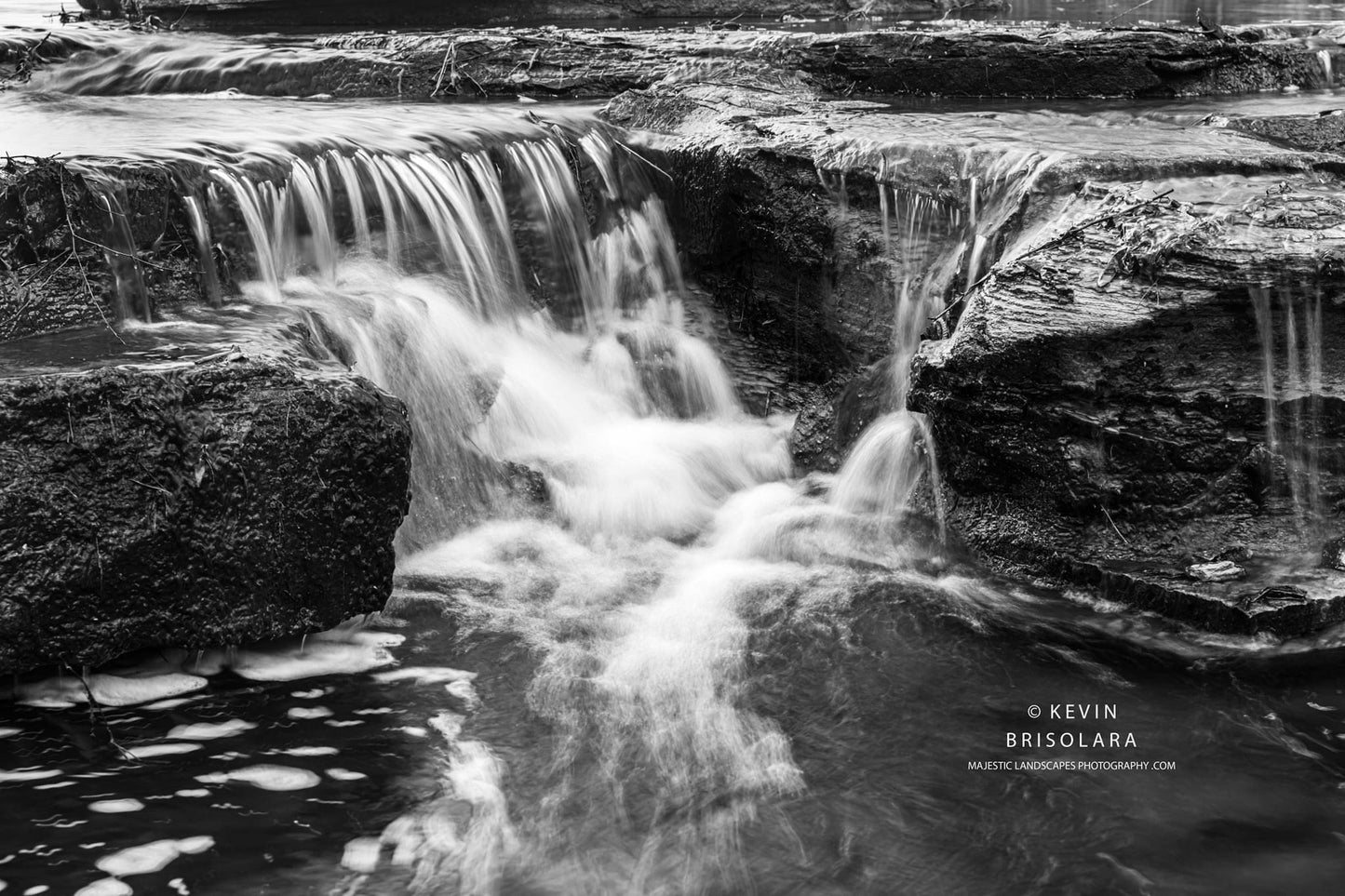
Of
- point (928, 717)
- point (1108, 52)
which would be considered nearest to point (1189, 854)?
point (928, 717)

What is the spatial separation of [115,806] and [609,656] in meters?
1.77

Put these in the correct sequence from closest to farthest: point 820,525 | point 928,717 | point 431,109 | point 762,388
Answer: point 928,717, point 820,525, point 762,388, point 431,109

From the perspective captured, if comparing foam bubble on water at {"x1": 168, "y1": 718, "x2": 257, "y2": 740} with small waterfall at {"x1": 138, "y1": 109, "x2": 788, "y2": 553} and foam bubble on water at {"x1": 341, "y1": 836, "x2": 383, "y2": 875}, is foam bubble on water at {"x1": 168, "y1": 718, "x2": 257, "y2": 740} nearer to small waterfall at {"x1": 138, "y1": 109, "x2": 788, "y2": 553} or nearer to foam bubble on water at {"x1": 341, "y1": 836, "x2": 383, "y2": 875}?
foam bubble on water at {"x1": 341, "y1": 836, "x2": 383, "y2": 875}

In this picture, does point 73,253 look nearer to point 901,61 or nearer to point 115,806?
point 115,806

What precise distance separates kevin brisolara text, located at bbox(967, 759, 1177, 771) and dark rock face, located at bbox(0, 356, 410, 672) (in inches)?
89.1

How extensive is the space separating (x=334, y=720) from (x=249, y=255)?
9.05ft

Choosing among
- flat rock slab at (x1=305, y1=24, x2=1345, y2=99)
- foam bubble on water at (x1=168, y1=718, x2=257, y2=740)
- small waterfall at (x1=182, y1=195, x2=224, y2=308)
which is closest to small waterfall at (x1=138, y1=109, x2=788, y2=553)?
small waterfall at (x1=182, y1=195, x2=224, y2=308)

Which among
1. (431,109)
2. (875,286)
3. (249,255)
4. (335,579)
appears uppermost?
(431,109)

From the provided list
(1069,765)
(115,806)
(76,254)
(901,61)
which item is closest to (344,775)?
(115,806)

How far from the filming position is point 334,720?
4.10 metres

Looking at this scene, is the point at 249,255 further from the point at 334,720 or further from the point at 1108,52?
the point at 1108,52

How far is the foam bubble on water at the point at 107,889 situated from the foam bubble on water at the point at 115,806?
31 cm

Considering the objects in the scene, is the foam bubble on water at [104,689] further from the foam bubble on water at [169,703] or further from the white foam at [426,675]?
the white foam at [426,675]

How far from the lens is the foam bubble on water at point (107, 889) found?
3208 mm
